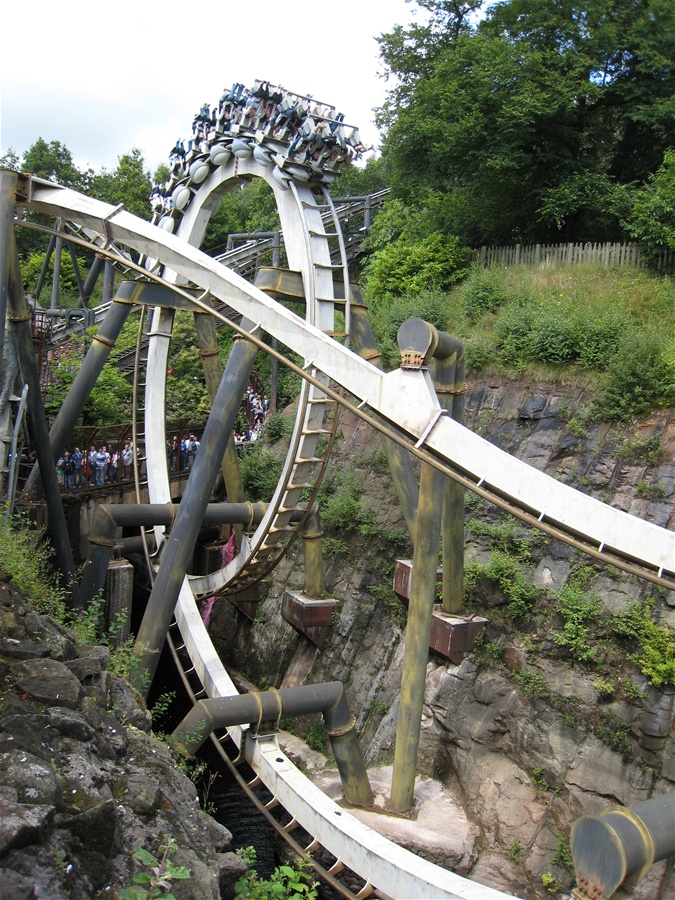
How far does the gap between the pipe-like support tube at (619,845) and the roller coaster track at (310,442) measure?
1.75 meters

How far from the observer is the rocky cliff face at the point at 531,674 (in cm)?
1090

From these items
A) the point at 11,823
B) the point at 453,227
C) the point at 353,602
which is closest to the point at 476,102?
the point at 453,227

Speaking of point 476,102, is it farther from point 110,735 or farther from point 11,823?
point 11,823

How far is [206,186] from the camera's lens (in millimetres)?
14352

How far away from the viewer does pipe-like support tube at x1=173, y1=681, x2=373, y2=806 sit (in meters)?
10.0

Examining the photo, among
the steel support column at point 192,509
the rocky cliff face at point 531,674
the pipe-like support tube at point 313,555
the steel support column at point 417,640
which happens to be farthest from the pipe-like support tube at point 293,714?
the pipe-like support tube at point 313,555

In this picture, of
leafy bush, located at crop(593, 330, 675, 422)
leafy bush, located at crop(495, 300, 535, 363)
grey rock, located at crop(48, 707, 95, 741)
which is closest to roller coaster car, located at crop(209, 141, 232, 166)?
leafy bush, located at crop(495, 300, 535, 363)

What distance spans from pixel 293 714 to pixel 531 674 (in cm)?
378

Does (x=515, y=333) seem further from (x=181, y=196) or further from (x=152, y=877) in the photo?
(x=152, y=877)

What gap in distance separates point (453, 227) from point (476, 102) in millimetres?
3191

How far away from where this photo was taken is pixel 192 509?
1151cm

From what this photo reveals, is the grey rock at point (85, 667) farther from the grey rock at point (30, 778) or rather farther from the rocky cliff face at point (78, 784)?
the grey rock at point (30, 778)

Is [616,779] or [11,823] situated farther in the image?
[616,779]

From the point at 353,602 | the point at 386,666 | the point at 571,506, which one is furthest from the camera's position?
the point at 353,602
